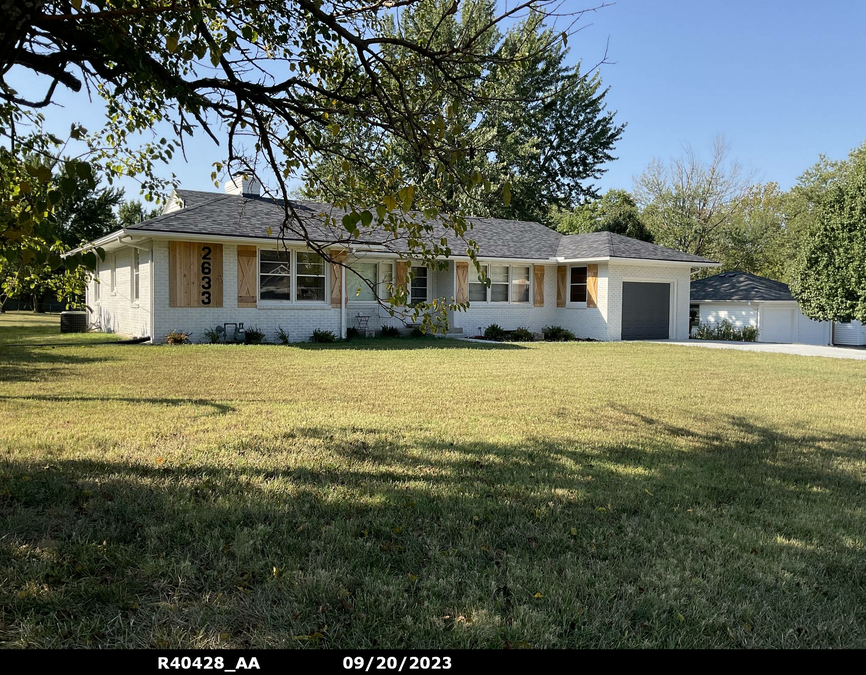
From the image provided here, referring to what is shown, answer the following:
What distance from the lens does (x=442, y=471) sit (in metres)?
4.73

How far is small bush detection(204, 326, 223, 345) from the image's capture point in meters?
16.8

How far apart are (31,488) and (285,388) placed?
195 inches

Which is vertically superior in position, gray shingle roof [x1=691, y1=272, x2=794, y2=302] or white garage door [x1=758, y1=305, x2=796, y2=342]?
gray shingle roof [x1=691, y1=272, x2=794, y2=302]

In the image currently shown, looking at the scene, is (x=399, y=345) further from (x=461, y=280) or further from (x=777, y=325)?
(x=777, y=325)

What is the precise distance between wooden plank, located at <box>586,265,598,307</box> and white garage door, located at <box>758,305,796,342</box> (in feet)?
28.5

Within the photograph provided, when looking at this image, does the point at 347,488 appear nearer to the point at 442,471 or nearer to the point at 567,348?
the point at 442,471

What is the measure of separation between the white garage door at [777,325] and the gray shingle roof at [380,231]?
176 inches

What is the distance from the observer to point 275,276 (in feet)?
59.8

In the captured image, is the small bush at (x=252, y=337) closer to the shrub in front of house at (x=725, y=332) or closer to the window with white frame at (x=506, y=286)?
the window with white frame at (x=506, y=286)

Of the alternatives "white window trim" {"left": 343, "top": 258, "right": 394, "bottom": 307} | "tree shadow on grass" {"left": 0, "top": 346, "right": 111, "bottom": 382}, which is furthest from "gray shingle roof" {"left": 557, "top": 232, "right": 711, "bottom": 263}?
"tree shadow on grass" {"left": 0, "top": 346, "right": 111, "bottom": 382}

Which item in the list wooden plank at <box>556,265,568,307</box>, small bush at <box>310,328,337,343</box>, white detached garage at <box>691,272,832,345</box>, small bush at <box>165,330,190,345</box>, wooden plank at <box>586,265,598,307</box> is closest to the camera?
small bush at <box>165,330,190,345</box>

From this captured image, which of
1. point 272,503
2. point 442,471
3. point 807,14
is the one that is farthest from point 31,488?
point 807,14

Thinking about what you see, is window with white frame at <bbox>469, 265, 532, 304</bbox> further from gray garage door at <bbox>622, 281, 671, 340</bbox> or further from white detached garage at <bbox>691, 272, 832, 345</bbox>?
white detached garage at <bbox>691, 272, 832, 345</bbox>

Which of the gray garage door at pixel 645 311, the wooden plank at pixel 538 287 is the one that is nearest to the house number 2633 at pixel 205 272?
the wooden plank at pixel 538 287
